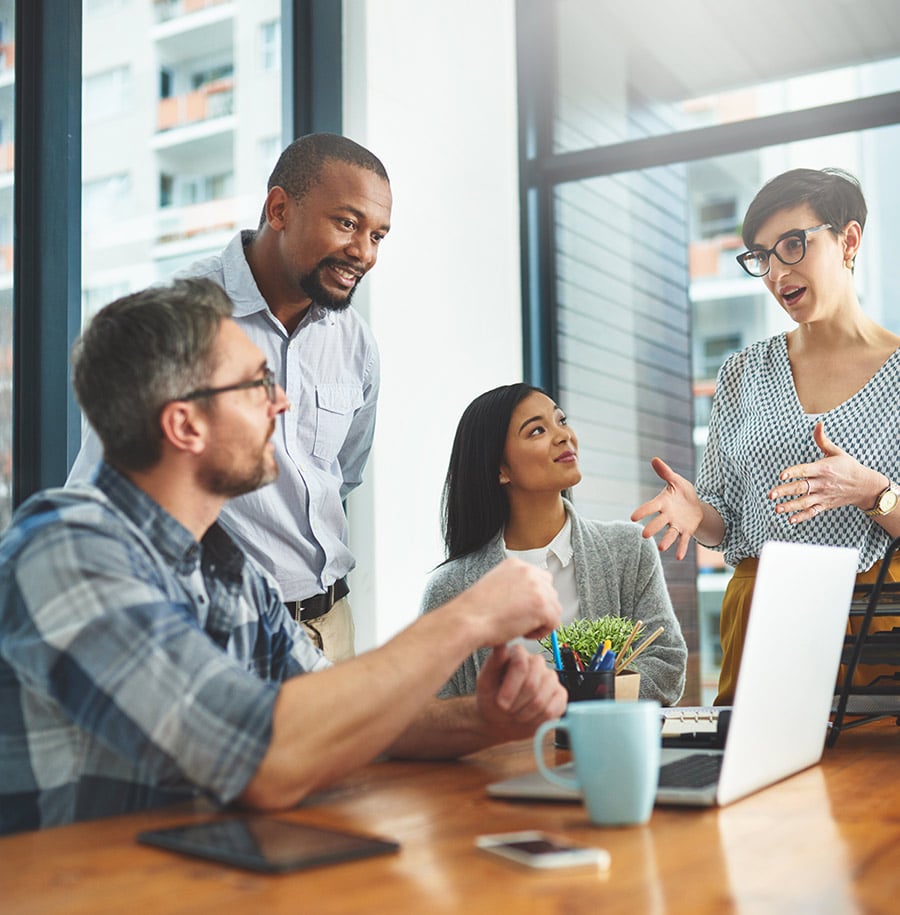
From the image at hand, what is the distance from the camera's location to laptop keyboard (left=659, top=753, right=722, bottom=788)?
1.13 m

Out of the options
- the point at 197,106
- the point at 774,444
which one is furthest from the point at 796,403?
the point at 197,106

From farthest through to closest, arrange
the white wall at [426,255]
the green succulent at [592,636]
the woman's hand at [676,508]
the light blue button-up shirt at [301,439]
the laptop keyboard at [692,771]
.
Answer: the white wall at [426,255] < the light blue button-up shirt at [301,439] < the woman's hand at [676,508] < the green succulent at [592,636] < the laptop keyboard at [692,771]

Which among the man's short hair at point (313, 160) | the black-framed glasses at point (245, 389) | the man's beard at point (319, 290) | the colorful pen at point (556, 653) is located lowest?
the colorful pen at point (556, 653)

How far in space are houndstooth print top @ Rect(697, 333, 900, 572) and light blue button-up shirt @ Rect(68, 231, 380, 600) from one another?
2.61 feet

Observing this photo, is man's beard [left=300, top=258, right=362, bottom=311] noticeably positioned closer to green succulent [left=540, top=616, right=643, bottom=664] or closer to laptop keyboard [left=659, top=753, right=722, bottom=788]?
green succulent [left=540, top=616, right=643, bottom=664]

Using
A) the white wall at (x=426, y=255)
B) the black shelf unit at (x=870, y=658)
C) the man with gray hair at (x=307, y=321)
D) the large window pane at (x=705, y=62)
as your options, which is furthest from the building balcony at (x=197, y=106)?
the black shelf unit at (x=870, y=658)

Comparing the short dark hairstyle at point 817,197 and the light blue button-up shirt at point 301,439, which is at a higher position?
the short dark hairstyle at point 817,197

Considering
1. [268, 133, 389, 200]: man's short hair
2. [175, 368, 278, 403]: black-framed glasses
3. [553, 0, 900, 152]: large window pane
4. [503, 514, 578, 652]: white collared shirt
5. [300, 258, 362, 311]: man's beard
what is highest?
[553, 0, 900, 152]: large window pane

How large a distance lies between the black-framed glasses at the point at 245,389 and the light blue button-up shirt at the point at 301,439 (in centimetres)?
88

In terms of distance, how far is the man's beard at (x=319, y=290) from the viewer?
2352 millimetres

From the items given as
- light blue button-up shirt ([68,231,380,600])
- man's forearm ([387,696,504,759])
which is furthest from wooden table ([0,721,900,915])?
light blue button-up shirt ([68,231,380,600])

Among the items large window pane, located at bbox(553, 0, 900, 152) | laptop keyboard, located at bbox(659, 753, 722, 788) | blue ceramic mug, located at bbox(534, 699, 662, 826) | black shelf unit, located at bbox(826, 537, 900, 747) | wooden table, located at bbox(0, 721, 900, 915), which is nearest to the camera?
wooden table, located at bbox(0, 721, 900, 915)

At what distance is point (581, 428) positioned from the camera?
3.95 metres

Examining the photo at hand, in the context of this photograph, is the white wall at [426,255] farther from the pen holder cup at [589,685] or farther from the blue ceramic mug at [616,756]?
the blue ceramic mug at [616,756]
